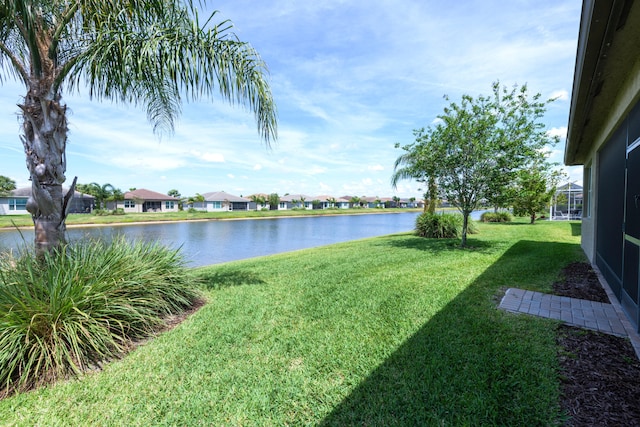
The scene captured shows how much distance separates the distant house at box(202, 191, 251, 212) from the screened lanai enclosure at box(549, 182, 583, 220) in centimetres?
5379

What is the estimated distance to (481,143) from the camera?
27.2 feet

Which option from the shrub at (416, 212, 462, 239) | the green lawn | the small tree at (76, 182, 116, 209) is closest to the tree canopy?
the shrub at (416, 212, 462, 239)

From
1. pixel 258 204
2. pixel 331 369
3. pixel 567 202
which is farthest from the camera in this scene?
pixel 258 204

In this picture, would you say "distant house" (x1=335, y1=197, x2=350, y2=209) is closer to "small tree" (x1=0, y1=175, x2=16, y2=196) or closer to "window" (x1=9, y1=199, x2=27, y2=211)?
"window" (x1=9, y1=199, x2=27, y2=211)

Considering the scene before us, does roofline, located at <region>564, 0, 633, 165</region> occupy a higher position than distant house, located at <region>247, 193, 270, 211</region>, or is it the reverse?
roofline, located at <region>564, 0, 633, 165</region>

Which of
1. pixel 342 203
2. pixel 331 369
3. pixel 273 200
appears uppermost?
pixel 273 200

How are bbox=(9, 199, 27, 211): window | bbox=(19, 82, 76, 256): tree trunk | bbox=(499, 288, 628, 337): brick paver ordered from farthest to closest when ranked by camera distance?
bbox=(9, 199, 27, 211): window → bbox=(19, 82, 76, 256): tree trunk → bbox=(499, 288, 628, 337): brick paver

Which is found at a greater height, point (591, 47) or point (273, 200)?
point (591, 47)

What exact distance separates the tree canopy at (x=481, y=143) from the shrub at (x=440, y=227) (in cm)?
397

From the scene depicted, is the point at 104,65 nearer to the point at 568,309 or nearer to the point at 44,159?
the point at 44,159

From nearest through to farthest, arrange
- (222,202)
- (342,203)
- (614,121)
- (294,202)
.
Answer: (614,121) < (222,202) < (294,202) < (342,203)

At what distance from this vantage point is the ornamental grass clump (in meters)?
2.64

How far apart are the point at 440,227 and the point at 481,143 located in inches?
219

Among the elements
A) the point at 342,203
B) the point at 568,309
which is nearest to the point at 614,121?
the point at 568,309
